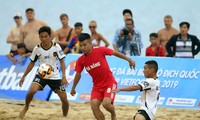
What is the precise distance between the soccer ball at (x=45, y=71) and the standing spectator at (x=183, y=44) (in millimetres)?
4217

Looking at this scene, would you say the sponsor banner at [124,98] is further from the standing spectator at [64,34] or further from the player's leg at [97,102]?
the player's leg at [97,102]

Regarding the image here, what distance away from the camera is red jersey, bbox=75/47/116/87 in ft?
35.3

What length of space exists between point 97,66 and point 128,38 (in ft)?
15.0

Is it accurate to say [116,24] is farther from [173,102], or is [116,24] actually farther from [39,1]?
[173,102]

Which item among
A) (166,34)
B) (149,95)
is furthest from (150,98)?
(166,34)

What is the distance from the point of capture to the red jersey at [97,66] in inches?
424

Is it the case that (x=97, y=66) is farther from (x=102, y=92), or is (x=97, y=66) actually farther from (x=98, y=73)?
(x=102, y=92)

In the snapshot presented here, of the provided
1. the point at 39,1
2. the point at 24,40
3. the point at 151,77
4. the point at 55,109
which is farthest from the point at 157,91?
the point at 39,1

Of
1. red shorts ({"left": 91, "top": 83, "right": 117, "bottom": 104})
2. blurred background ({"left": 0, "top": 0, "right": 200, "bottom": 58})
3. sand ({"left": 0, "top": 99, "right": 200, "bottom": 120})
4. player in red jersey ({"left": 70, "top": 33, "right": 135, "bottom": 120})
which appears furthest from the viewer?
blurred background ({"left": 0, "top": 0, "right": 200, "bottom": 58})

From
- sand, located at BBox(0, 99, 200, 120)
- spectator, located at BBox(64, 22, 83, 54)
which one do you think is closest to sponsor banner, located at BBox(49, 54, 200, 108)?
sand, located at BBox(0, 99, 200, 120)

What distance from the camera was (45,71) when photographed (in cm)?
1191

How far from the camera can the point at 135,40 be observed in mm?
15328

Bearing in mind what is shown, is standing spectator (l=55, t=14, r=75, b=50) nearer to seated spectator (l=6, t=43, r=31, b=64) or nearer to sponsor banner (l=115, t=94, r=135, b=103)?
seated spectator (l=6, t=43, r=31, b=64)

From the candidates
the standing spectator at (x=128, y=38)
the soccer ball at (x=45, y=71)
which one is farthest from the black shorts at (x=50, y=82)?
the standing spectator at (x=128, y=38)
